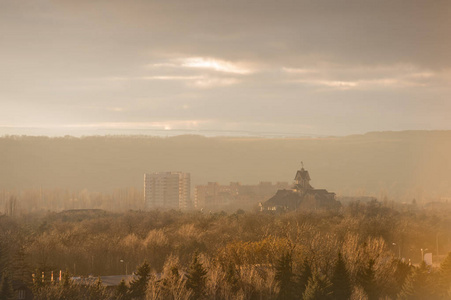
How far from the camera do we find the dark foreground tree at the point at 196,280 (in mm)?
51094

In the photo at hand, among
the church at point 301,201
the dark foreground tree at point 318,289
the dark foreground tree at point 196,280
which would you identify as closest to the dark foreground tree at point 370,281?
the dark foreground tree at point 318,289

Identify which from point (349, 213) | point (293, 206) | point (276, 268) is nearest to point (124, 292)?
point (276, 268)

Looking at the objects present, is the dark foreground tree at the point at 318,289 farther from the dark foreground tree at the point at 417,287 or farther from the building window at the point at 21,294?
the building window at the point at 21,294

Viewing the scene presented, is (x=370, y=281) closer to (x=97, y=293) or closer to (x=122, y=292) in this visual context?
(x=122, y=292)

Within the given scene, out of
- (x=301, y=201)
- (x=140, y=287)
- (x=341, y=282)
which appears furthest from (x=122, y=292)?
(x=301, y=201)

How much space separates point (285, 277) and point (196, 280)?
671 cm

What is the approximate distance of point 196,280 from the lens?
51.7m

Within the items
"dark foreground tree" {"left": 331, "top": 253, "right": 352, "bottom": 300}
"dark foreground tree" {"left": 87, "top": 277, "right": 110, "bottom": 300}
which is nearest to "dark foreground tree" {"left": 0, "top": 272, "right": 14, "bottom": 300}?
"dark foreground tree" {"left": 87, "top": 277, "right": 110, "bottom": 300}

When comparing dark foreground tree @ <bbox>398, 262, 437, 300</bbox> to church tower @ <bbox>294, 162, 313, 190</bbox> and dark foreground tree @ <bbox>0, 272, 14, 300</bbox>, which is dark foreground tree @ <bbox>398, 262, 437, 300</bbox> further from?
church tower @ <bbox>294, 162, 313, 190</bbox>

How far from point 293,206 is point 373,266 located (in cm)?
10005

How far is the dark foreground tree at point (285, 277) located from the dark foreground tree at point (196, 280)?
5617 mm

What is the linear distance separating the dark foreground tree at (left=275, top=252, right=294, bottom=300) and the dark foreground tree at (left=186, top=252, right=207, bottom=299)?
18.4ft

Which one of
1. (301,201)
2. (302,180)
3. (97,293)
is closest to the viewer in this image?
(97,293)

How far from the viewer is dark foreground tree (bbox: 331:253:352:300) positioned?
50719mm
